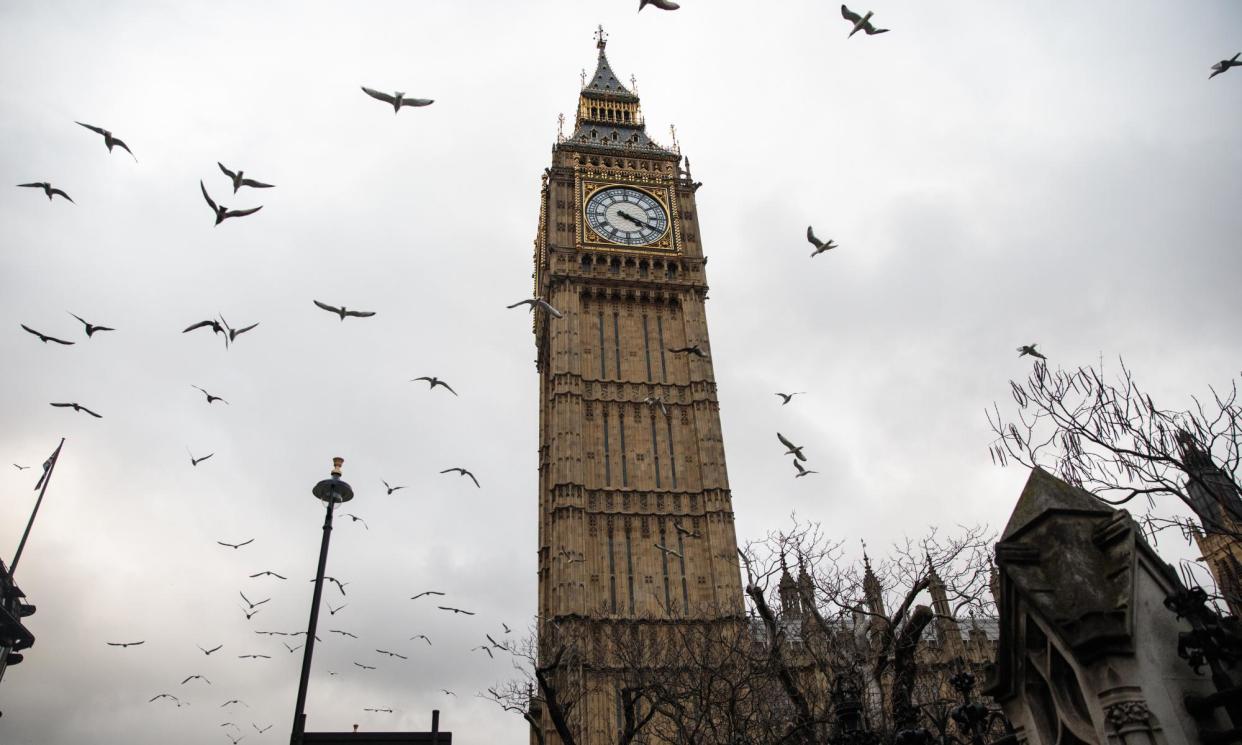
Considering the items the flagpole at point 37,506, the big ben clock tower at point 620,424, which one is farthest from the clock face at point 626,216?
the flagpole at point 37,506

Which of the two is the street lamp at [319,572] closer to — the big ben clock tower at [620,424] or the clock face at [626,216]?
the big ben clock tower at [620,424]

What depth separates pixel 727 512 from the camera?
46.2m

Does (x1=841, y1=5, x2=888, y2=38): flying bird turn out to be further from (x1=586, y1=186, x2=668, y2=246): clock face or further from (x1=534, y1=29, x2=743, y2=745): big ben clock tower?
(x1=586, y1=186, x2=668, y2=246): clock face

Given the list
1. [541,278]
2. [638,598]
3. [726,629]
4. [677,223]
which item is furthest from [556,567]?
[677,223]

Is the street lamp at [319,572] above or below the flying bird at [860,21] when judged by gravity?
below

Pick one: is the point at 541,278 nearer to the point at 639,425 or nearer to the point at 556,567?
the point at 639,425

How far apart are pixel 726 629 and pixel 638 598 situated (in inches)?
184

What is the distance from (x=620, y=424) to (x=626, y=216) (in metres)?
16.3

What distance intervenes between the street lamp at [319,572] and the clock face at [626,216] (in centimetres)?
4270

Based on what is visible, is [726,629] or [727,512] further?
[727,512]

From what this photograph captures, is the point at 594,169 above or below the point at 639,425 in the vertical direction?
above

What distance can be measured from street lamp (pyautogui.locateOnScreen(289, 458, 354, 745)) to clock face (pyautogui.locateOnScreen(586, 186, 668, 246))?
42698 mm

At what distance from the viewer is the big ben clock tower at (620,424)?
41375 millimetres

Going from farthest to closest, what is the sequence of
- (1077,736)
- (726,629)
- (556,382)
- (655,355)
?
(655,355)
(556,382)
(726,629)
(1077,736)
